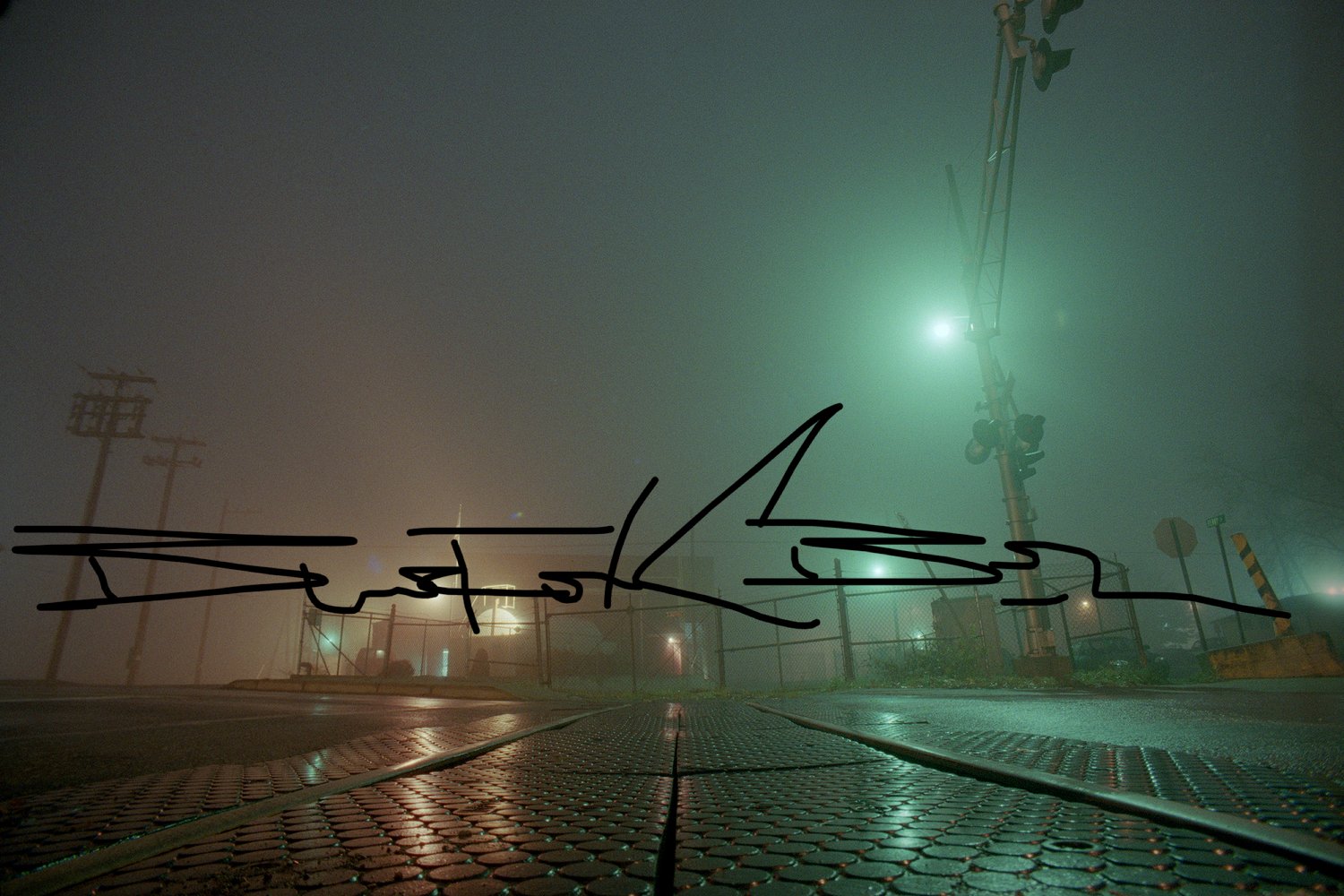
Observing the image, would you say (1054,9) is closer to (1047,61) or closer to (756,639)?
(1047,61)

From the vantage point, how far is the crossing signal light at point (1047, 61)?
7699 millimetres

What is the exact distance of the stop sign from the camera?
33.6ft

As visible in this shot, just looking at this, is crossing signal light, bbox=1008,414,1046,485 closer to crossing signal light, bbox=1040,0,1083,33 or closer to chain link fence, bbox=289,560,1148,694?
chain link fence, bbox=289,560,1148,694

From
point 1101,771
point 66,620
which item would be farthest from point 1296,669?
point 66,620

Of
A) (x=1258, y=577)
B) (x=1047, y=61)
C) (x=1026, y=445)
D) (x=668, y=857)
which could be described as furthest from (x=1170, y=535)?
(x=668, y=857)

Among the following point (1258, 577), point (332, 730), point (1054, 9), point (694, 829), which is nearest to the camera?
point (694, 829)

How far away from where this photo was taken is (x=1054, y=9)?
22.2ft

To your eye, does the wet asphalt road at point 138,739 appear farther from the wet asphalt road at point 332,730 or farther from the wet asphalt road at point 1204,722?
the wet asphalt road at point 1204,722

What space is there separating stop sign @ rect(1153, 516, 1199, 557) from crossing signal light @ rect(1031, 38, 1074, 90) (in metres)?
7.08

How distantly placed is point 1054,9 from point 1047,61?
1.03m

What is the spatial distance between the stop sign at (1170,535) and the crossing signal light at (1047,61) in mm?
7082

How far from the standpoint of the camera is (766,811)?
1121 millimetres

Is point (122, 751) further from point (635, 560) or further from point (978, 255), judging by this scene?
point (635, 560)

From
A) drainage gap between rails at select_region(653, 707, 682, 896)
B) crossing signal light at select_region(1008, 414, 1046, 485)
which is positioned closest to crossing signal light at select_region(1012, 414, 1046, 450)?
crossing signal light at select_region(1008, 414, 1046, 485)
